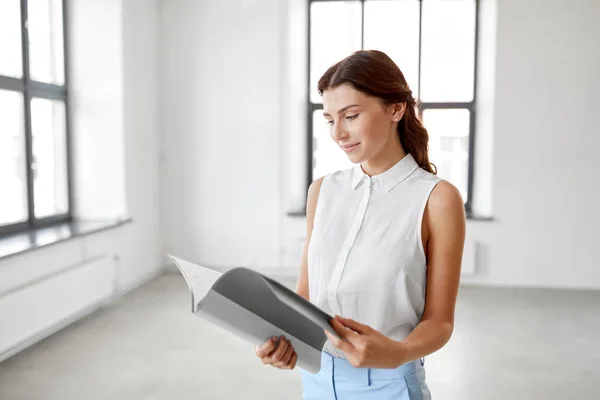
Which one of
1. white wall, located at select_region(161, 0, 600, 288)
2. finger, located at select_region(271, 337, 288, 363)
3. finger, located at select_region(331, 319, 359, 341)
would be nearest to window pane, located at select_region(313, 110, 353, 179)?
white wall, located at select_region(161, 0, 600, 288)

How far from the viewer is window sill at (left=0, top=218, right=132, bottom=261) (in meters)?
3.63

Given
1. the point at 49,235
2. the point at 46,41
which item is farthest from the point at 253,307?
the point at 46,41

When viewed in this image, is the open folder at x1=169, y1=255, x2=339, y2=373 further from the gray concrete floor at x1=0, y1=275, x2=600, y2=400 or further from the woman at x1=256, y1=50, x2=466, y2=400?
the gray concrete floor at x1=0, y1=275, x2=600, y2=400

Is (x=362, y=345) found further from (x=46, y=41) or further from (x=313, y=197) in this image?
(x=46, y=41)

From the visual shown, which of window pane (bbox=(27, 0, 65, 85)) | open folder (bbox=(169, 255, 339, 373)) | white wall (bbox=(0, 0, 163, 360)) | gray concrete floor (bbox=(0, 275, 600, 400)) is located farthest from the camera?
window pane (bbox=(27, 0, 65, 85))

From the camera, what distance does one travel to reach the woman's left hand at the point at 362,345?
2.76 feet

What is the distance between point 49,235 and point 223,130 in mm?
2126

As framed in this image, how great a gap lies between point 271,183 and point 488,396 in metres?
3.20

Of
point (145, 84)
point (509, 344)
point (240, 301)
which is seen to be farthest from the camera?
point (145, 84)

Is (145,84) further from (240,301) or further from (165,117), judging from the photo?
(240,301)

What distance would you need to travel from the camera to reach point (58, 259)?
407 centimetres

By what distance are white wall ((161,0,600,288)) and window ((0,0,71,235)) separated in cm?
114

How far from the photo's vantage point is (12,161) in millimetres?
4254

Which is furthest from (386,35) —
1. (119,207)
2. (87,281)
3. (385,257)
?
(385,257)
